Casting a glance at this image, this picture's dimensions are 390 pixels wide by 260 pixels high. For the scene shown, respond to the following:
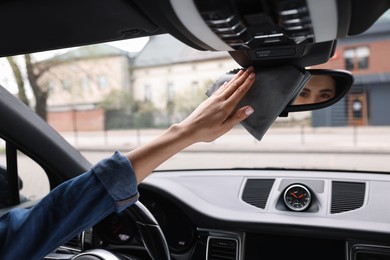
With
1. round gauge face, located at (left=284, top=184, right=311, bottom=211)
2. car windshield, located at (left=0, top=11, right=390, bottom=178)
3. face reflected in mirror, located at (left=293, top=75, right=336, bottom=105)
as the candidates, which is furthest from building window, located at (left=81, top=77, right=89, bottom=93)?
face reflected in mirror, located at (left=293, top=75, right=336, bottom=105)

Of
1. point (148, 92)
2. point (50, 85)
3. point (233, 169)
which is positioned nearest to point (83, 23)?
point (233, 169)

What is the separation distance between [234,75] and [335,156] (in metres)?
2.33

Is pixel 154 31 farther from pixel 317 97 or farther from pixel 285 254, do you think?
pixel 285 254

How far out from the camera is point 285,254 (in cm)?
228

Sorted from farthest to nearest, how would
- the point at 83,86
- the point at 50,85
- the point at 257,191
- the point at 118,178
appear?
the point at 83,86 → the point at 50,85 → the point at 257,191 → the point at 118,178

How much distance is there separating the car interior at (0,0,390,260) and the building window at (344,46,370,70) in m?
0.72

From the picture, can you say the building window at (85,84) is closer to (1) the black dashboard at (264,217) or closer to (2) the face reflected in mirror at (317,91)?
(1) the black dashboard at (264,217)

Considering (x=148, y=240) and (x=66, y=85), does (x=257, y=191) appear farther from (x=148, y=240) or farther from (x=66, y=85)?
(x=66, y=85)

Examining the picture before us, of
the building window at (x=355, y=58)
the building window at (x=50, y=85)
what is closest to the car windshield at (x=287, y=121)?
the building window at (x=355, y=58)

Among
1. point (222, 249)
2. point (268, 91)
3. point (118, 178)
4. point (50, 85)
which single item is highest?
point (50, 85)

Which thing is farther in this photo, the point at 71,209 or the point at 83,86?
the point at 83,86

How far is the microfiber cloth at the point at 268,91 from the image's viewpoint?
1233mm

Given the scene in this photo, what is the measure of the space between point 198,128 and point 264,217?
4.74 ft

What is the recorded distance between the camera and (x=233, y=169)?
2.87m
